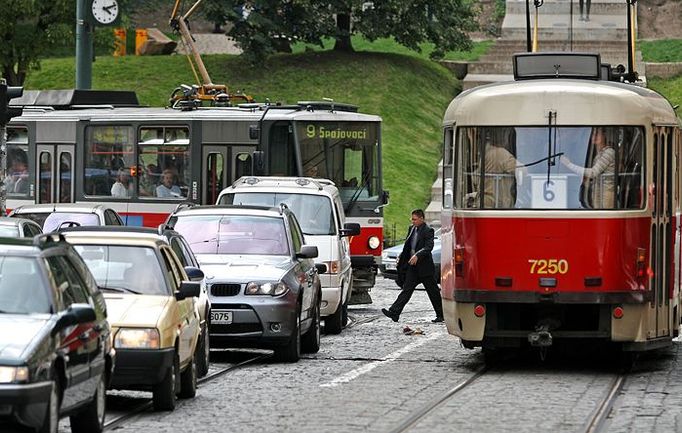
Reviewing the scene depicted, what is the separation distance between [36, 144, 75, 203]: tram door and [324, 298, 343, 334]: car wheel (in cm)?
1103

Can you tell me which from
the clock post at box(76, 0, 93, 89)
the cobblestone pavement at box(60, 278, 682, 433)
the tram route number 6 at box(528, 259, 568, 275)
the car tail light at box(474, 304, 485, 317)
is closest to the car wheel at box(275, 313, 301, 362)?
the cobblestone pavement at box(60, 278, 682, 433)

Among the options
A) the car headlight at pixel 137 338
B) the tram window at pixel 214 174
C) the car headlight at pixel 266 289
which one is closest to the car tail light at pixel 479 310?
the car headlight at pixel 266 289

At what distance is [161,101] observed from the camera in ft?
192

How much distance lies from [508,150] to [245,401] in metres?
4.57

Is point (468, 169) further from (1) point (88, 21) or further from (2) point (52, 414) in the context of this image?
(1) point (88, 21)

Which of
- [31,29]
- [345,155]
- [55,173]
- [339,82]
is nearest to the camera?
[345,155]

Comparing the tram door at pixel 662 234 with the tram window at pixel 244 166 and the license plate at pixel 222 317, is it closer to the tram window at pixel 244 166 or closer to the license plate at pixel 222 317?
the license plate at pixel 222 317

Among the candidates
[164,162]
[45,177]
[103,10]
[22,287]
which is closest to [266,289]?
[22,287]

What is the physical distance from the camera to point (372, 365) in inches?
795

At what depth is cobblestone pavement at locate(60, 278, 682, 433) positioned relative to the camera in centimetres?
1459

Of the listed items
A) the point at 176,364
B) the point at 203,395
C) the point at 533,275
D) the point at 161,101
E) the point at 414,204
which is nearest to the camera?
the point at 176,364

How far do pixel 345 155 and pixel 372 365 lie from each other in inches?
515

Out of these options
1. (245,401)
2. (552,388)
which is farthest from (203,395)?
(552,388)

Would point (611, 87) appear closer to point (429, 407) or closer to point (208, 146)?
point (429, 407)
